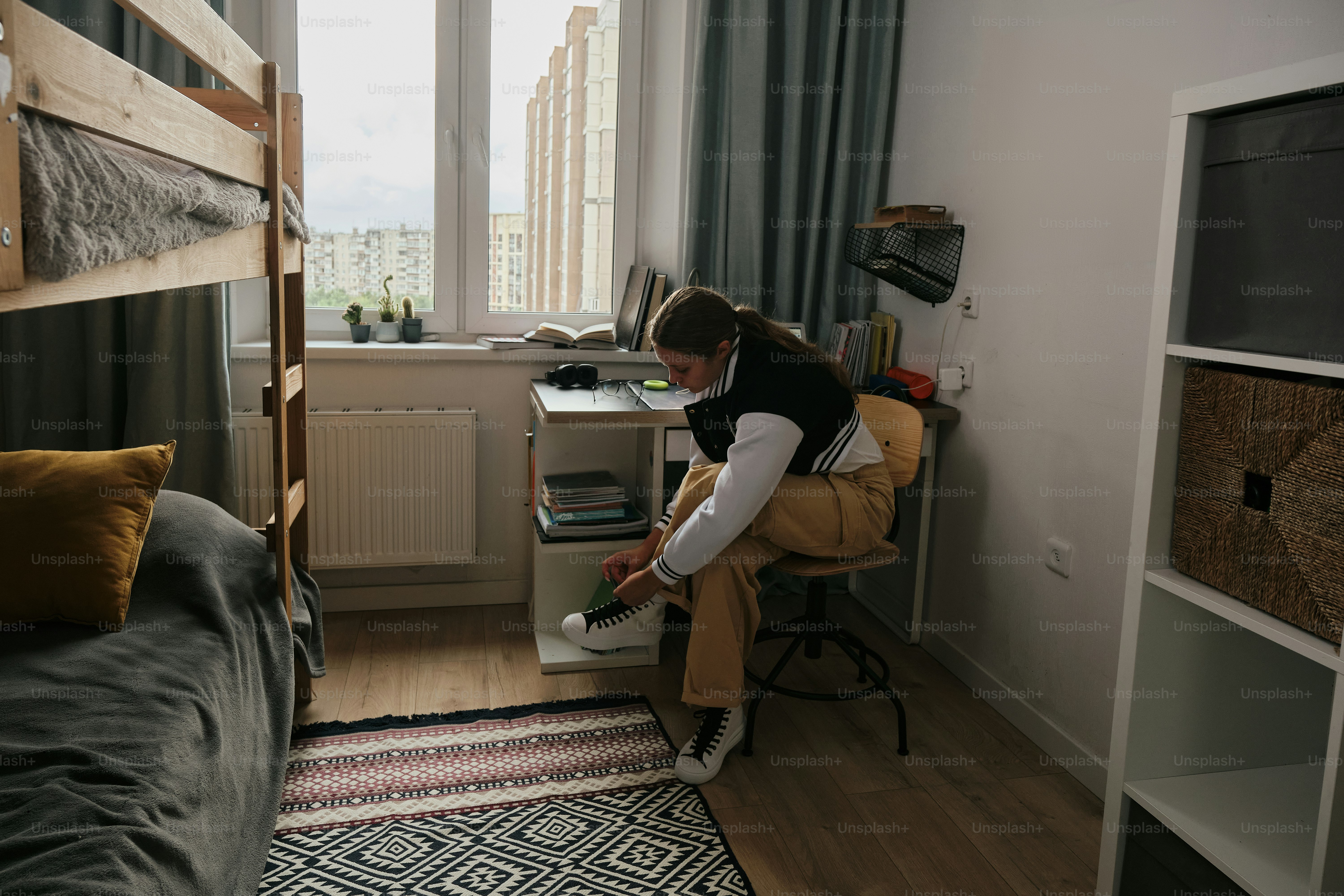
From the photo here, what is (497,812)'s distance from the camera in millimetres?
1866

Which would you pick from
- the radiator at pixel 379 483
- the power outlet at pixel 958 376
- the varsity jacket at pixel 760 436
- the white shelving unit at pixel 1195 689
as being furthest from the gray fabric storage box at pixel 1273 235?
the radiator at pixel 379 483

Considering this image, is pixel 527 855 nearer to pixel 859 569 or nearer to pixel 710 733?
pixel 710 733

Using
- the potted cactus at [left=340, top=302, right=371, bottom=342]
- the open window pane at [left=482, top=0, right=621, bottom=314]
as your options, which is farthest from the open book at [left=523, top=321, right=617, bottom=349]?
the potted cactus at [left=340, top=302, right=371, bottom=342]

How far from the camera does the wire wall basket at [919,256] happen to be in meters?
2.53

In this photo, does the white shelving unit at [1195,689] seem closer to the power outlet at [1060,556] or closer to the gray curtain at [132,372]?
the power outlet at [1060,556]

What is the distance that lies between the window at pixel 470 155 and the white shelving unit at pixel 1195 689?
206 centimetres

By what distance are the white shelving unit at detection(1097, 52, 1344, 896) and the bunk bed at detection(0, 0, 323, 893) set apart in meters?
1.35

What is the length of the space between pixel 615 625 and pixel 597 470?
2.35 ft

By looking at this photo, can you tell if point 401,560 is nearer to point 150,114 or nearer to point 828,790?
point 828,790

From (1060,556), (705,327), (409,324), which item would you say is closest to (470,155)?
(409,324)

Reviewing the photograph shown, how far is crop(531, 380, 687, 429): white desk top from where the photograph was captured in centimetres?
232

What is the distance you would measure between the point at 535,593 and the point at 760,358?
40.8 inches

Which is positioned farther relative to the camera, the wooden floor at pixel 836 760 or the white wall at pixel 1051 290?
the white wall at pixel 1051 290

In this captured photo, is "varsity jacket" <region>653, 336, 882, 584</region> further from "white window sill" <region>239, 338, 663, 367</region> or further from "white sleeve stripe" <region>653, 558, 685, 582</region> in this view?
"white window sill" <region>239, 338, 663, 367</region>
